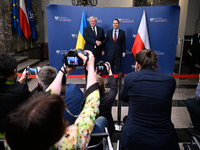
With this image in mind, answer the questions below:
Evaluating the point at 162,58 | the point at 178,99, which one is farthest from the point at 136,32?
the point at 178,99

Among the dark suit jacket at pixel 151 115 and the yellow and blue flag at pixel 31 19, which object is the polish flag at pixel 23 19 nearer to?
the yellow and blue flag at pixel 31 19

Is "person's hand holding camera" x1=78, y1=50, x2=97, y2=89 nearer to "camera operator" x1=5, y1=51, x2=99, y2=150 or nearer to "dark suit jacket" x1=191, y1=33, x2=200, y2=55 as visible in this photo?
"camera operator" x1=5, y1=51, x2=99, y2=150

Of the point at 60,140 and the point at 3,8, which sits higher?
the point at 3,8

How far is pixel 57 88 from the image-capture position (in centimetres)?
97

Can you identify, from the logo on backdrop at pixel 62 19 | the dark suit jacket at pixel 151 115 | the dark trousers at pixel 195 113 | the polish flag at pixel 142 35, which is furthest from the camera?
the polish flag at pixel 142 35

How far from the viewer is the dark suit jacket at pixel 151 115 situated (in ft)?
4.20

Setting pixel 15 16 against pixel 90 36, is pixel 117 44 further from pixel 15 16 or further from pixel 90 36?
pixel 15 16

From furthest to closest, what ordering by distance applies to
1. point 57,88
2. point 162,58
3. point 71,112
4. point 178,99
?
point 162,58 → point 178,99 → point 71,112 → point 57,88

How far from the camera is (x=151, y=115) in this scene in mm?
1300

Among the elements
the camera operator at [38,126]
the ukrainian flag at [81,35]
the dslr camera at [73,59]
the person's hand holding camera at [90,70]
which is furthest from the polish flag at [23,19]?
the camera operator at [38,126]

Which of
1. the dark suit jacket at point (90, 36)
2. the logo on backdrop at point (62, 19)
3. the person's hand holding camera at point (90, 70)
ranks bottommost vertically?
the person's hand holding camera at point (90, 70)

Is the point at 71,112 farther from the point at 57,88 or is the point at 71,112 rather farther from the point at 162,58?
the point at 162,58

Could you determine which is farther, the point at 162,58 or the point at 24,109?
the point at 162,58

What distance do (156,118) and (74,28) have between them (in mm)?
4091
